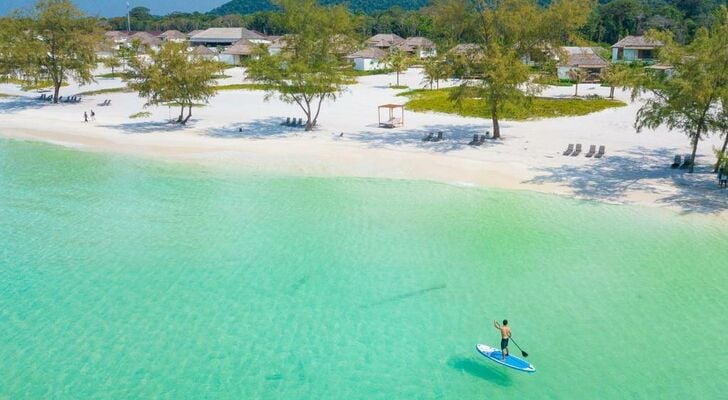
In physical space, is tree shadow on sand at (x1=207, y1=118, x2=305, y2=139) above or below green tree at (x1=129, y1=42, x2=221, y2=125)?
below

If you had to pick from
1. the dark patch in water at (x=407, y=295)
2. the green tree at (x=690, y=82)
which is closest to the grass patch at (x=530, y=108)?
the green tree at (x=690, y=82)

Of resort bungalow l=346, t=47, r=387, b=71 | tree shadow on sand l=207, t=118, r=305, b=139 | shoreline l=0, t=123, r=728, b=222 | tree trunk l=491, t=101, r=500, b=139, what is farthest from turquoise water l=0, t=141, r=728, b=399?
resort bungalow l=346, t=47, r=387, b=71

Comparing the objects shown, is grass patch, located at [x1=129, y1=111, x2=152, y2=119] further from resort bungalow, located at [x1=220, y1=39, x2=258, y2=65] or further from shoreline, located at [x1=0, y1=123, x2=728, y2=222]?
resort bungalow, located at [x1=220, y1=39, x2=258, y2=65]

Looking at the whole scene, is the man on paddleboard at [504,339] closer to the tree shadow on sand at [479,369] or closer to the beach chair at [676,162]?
the tree shadow on sand at [479,369]

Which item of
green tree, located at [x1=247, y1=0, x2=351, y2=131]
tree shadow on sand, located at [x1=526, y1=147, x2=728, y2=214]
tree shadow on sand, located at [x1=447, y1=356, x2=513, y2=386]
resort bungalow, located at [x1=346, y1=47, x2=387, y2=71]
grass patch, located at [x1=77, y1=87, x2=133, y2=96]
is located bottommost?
tree shadow on sand, located at [x1=447, y1=356, x2=513, y2=386]

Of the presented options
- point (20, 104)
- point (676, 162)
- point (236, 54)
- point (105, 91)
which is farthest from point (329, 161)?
point (236, 54)

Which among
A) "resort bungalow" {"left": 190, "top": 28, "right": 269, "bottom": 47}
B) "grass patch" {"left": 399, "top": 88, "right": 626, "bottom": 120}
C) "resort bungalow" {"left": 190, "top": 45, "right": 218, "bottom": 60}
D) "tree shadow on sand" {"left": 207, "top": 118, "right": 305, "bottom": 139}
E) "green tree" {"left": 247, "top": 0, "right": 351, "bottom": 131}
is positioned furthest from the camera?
"resort bungalow" {"left": 190, "top": 28, "right": 269, "bottom": 47}
